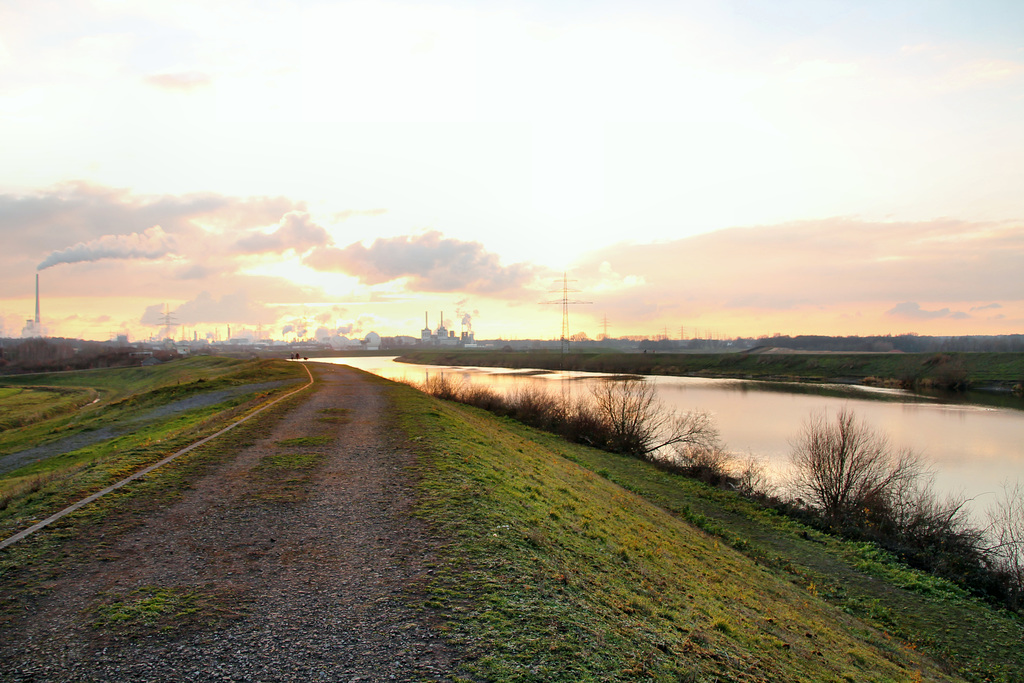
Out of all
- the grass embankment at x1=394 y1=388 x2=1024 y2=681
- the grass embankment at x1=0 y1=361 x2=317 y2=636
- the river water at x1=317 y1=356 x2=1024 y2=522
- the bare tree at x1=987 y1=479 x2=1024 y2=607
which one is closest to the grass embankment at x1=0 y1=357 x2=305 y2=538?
the grass embankment at x1=0 y1=361 x2=317 y2=636

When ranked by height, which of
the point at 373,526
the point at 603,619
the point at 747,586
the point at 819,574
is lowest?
the point at 819,574

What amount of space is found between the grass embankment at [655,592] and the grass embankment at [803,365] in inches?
2484

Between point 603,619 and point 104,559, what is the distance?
6017mm

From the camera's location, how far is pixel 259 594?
5723mm

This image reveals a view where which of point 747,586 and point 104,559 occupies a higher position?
point 104,559

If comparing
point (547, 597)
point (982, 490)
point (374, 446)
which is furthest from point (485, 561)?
point (982, 490)

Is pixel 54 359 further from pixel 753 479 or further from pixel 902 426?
pixel 902 426

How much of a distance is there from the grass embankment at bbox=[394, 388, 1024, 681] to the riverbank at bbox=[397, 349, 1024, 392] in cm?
6046

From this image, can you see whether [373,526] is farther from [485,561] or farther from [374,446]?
[374,446]

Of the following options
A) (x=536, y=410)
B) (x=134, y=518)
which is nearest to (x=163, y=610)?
(x=134, y=518)

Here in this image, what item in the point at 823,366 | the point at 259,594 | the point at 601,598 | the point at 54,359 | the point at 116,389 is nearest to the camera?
the point at 259,594

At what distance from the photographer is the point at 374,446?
12.9 metres

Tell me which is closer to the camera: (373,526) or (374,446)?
(373,526)

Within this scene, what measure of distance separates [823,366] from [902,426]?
178ft
